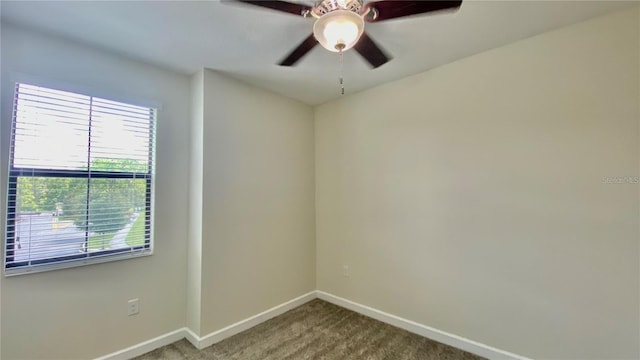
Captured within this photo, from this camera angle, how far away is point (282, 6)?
1.42 meters

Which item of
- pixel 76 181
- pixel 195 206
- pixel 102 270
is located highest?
pixel 76 181

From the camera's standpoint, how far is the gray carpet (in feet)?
7.50

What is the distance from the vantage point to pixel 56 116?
2.02 metres

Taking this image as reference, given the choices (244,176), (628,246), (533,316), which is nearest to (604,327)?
(533,316)

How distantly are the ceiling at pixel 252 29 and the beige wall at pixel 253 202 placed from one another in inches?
18.2

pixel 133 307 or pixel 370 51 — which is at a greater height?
pixel 370 51

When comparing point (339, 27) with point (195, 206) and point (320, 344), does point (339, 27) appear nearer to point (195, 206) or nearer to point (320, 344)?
point (195, 206)

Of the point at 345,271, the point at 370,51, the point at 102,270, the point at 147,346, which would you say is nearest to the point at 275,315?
A: the point at 345,271

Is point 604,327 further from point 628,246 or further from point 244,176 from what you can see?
point 244,176

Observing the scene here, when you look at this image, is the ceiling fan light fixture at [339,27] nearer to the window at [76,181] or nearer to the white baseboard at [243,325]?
the window at [76,181]

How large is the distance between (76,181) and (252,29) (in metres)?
1.73

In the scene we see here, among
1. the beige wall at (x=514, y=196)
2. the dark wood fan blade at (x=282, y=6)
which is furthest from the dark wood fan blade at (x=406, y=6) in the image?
the beige wall at (x=514, y=196)

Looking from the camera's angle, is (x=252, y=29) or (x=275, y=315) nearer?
(x=252, y=29)

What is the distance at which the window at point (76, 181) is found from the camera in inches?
74.2
